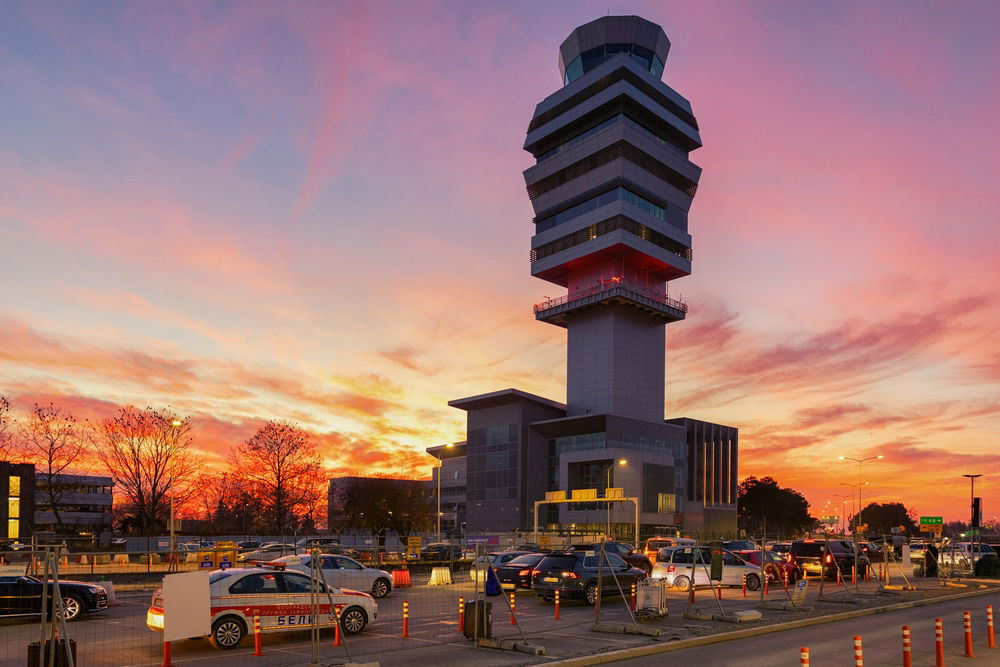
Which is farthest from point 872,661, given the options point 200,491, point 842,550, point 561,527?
point 561,527

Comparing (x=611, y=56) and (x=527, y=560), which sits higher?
(x=611, y=56)

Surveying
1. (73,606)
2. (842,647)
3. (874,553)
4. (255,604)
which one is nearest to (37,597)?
(73,606)

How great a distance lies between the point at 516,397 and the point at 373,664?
9860cm

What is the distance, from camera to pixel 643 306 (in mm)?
117375

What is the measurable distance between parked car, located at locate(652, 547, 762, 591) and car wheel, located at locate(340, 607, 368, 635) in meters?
17.0

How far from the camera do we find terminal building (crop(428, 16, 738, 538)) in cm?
10969

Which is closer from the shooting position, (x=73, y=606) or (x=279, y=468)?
(x=73, y=606)

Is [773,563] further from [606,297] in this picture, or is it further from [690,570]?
[606,297]

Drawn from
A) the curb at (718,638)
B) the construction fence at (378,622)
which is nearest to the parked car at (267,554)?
the construction fence at (378,622)

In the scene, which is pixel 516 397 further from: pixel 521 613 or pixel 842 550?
pixel 521 613

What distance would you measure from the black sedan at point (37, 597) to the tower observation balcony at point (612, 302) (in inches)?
3719

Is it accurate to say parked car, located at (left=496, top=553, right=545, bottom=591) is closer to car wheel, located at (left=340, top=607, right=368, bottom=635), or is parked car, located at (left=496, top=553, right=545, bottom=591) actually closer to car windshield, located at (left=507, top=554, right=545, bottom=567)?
car windshield, located at (left=507, top=554, right=545, bottom=567)

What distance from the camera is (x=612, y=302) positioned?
381 ft

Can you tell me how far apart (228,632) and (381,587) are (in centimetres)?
1136
